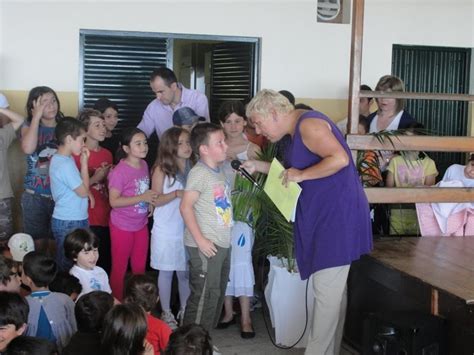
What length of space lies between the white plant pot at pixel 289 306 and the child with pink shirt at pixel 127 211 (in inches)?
35.4

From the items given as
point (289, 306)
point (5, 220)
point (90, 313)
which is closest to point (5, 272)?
point (90, 313)

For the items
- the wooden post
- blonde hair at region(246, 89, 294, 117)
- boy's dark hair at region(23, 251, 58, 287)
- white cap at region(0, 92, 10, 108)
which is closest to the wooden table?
the wooden post

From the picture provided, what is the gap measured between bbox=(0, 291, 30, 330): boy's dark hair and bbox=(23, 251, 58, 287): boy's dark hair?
414mm

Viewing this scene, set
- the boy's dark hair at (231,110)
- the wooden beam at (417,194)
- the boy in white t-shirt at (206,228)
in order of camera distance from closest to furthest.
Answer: the boy in white t-shirt at (206,228), the wooden beam at (417,194), the boy's dark hair at (231,110)

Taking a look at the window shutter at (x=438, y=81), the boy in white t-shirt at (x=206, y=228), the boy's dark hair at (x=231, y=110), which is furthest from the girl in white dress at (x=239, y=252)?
the window shutter at (x=438, y=81)

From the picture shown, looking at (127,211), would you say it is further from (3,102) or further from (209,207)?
(3,102)

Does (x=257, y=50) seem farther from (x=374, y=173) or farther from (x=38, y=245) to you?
(x=38, y=245)

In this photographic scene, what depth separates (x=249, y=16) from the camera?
5.39 meters

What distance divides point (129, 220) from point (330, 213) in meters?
1.56

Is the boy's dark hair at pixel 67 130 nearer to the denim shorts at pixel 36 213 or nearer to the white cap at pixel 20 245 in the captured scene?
the denim shorts at pixel 36 213

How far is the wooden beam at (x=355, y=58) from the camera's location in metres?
3.72

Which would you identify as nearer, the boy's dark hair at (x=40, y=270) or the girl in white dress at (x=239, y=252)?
the boy's dark hair at (x=40, y=270)

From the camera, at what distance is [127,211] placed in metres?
4.09

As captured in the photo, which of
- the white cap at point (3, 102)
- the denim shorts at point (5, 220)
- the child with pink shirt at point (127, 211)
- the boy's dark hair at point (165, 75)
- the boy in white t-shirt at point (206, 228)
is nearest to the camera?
the boy in white t-shirt at point (206, 228)
